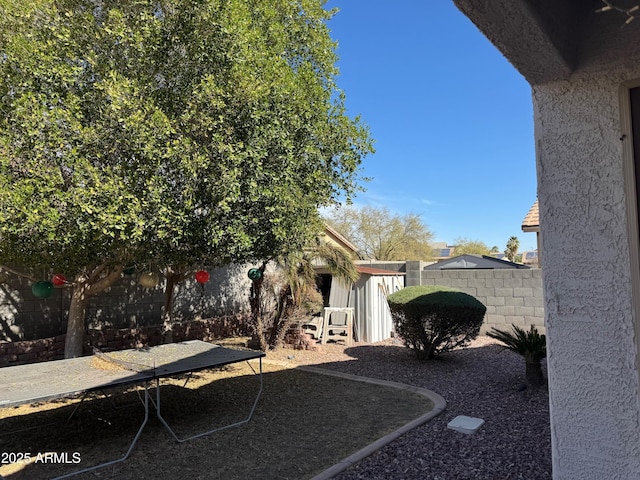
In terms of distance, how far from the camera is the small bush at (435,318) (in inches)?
300

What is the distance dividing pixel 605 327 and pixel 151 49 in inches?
218

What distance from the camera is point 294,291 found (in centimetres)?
953

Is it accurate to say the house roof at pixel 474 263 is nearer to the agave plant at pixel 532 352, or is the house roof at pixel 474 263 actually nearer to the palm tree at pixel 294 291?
the palm tree at pixel 294 291

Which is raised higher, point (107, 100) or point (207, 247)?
point (107, 100)

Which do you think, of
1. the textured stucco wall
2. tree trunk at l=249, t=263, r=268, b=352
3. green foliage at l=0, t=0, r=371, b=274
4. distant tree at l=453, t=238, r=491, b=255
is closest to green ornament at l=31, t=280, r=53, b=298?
green foliage at l=0, t=0, r=371, b=274

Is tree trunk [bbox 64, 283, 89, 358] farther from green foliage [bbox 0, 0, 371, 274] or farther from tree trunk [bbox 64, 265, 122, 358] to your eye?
green foliage [bbox 0, 0, 371, 274]

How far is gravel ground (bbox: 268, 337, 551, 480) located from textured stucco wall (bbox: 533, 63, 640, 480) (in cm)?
147

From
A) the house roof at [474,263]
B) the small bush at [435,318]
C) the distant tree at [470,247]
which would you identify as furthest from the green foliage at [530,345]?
the distant tree at [470,247]

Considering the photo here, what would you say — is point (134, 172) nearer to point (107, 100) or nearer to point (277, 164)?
point (107, 100)

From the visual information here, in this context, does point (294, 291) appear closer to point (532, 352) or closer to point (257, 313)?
point (257, 313)

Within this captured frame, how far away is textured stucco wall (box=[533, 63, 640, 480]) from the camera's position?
2178mm

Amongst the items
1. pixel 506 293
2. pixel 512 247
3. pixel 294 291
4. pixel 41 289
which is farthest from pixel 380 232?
pixel 41 289

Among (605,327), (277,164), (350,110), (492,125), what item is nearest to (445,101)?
(492,125)

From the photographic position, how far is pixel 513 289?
33.8ft
